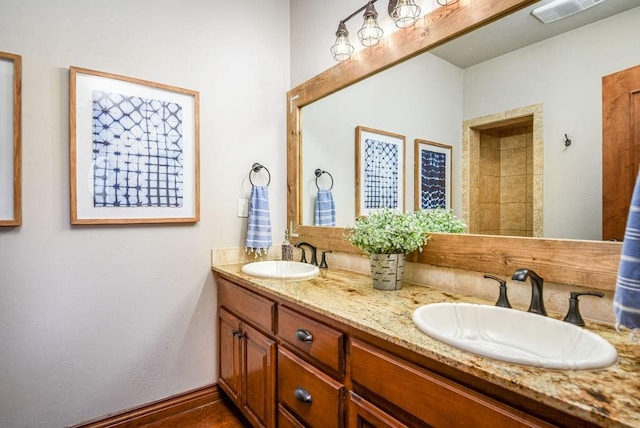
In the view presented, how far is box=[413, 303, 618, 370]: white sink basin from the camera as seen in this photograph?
0.74 metres

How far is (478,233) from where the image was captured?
1349mm

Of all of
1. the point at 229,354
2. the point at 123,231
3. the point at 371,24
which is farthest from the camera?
the point at 229,354

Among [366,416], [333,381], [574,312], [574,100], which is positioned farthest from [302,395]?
[574,100]

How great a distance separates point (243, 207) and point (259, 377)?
102 centimetres

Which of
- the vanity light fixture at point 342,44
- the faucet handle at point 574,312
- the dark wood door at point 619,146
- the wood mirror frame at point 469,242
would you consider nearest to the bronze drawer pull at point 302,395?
the wood mirror frame at point 469,242

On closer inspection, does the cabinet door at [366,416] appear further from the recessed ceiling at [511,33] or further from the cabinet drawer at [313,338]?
the recessed ceiling at [511,33]

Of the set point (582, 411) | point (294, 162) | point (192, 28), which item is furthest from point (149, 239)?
point (582, 411)

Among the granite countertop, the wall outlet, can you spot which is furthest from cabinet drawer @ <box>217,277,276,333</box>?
the wall outlet

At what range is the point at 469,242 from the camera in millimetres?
1337

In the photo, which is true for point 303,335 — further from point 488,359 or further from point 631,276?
point 631,276

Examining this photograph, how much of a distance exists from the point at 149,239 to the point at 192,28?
48.9 inches

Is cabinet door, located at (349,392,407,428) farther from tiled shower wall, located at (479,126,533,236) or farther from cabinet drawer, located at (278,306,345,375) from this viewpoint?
tiled shower wall, located at (479,126,533,236)

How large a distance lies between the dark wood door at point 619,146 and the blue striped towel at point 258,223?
1.64 metres

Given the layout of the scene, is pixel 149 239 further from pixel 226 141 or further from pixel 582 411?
pixel 582 411
